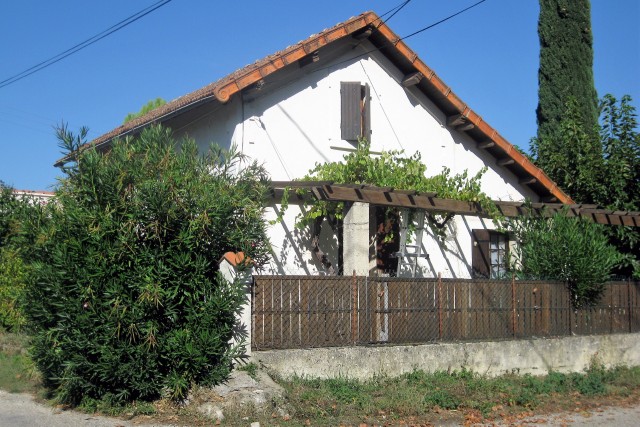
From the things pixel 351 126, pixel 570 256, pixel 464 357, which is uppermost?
pixel 351 126

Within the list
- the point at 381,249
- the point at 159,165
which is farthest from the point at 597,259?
the point at 159,165

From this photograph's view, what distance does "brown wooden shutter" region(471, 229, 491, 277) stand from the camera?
1662 cm

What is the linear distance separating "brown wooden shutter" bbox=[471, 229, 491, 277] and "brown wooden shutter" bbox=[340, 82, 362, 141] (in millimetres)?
3999

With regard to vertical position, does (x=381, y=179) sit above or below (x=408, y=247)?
above

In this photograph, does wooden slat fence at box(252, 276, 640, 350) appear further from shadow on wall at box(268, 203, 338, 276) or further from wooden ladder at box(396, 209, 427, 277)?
shadow on wall at box(268, 203, 338, 276)

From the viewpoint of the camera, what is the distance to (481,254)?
16.7m

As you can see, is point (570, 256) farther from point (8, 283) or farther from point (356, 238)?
point (8, 283)

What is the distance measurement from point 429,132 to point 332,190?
550 centimetres

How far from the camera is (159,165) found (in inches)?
362

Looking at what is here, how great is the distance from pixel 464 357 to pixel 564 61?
511 inches

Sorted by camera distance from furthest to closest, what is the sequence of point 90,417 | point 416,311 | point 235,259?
1. point 416,311
2. point 235,259
3. point 90,417

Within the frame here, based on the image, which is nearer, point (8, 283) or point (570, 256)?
point (570, 256)

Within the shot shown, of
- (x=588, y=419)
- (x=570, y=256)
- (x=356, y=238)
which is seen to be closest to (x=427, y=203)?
(x=356, y=238)

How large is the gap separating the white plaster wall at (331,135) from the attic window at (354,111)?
0.43ft
